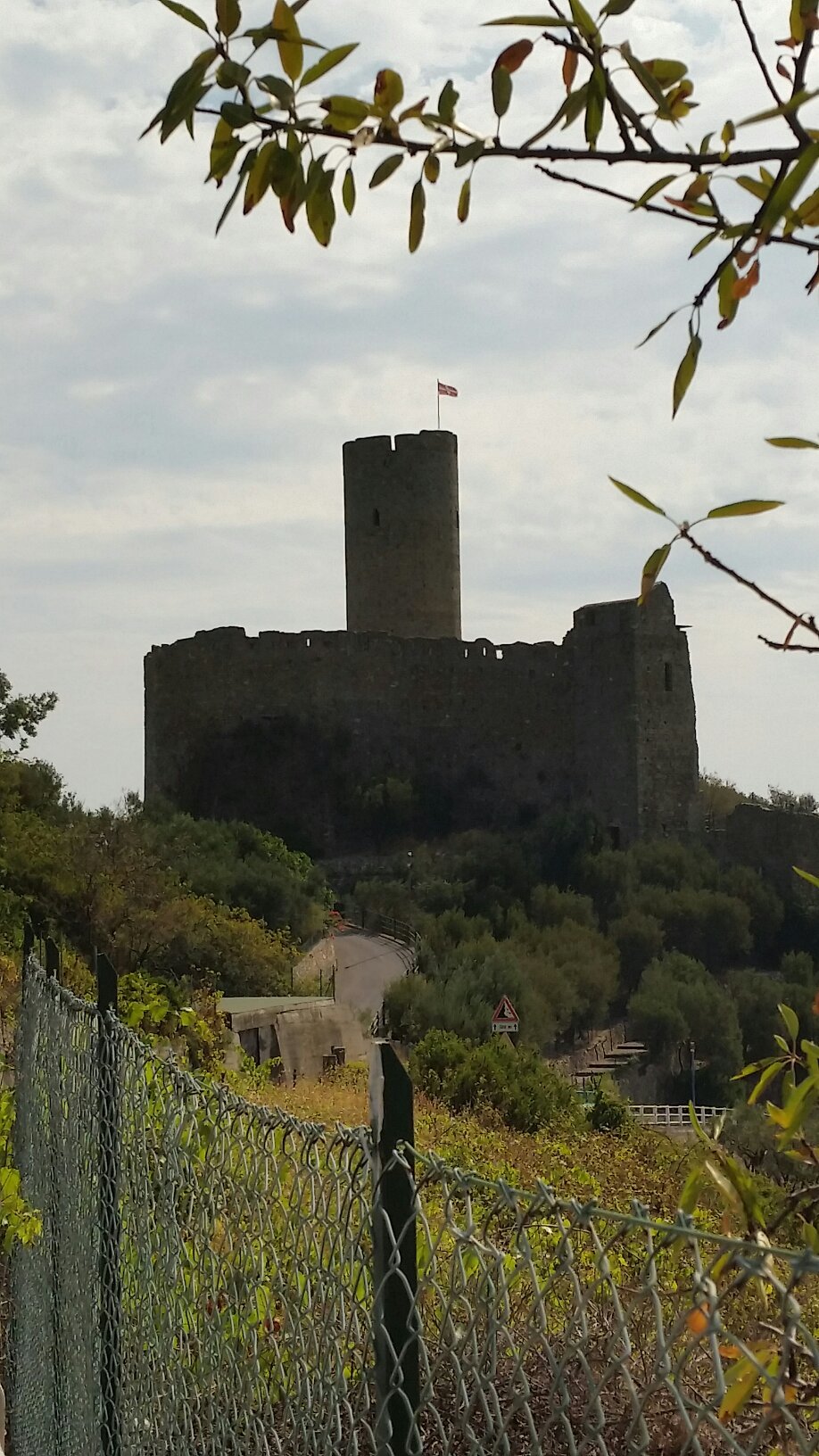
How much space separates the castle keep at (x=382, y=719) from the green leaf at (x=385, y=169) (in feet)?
84.7

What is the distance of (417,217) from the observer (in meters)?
1.33

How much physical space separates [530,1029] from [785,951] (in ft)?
23.0

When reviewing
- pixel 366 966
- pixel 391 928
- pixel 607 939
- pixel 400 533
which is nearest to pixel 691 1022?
pixel 607 939

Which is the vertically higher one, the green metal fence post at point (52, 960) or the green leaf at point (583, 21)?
the green leaf at point (583, 21)

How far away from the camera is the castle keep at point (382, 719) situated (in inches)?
1099

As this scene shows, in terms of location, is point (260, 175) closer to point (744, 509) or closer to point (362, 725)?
point (744, 509)

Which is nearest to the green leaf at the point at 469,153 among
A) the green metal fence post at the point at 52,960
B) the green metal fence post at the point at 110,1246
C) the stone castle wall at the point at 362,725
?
the green metal fence post at the point at 110,1246

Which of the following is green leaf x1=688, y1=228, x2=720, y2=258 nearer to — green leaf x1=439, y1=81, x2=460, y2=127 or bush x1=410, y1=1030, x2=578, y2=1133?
green leaf x1=439, y1=81, x2=460, y2=127

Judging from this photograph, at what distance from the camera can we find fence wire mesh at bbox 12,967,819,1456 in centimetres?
115

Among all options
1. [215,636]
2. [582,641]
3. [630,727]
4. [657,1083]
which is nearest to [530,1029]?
[657,1083]

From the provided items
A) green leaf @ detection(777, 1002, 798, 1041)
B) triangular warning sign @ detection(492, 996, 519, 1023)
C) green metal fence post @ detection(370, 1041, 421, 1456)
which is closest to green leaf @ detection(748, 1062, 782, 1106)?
green leaf @ detection(777, 1002, 798, 1041)

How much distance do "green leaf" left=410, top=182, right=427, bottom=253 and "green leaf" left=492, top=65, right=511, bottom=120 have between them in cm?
12

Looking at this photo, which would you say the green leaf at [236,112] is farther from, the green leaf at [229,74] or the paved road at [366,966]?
the paved road at [366,966]

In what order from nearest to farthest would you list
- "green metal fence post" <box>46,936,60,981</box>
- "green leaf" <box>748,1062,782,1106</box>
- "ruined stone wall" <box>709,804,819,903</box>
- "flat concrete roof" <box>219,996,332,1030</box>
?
"green leaf" <box>748,1062,782,1106</box> → "green metal fence post" <box>46,936,60,981</box> → "flat concrete roof" <box>219,996,332,1030</box> → "ruined stone wall" <box>709,804,819,903</box>
